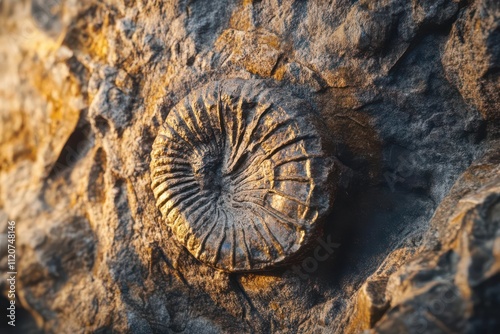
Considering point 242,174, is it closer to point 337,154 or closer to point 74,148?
point 337,154

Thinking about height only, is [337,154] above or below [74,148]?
below

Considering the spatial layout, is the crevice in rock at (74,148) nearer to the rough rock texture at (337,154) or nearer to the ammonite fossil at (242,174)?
the rough rock texture at (337,154)

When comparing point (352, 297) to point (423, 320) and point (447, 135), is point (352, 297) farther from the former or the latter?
point (447, 135)

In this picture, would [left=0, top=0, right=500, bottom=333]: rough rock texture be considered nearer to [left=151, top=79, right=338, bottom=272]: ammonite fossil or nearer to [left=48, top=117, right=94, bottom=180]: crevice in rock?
[left=48, top=117, right=94, bottom=180]: crevice in rock

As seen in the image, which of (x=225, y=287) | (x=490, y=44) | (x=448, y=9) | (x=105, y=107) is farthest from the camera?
(x=105, y=107)

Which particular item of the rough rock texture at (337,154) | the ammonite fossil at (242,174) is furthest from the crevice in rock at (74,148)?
the ammonite fossil at (242,174)

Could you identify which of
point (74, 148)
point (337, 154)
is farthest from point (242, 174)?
point (74, 148)

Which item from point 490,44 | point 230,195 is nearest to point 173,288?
point 230,195
